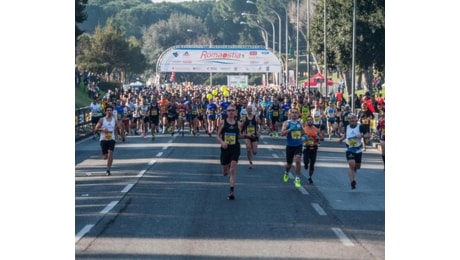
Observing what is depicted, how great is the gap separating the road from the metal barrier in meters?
13.4

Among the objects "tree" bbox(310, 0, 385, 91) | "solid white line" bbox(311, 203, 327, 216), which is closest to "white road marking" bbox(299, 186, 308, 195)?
"solid white line" bbox(311, 203, 327, 216)

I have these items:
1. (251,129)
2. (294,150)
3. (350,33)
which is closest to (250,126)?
(251,129)

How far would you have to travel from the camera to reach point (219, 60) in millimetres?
75812

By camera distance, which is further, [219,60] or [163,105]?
[219,60]

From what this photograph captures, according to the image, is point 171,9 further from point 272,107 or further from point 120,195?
point 120,195

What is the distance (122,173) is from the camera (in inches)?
974

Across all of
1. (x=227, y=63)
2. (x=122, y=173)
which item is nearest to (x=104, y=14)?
(x=227, y=63)

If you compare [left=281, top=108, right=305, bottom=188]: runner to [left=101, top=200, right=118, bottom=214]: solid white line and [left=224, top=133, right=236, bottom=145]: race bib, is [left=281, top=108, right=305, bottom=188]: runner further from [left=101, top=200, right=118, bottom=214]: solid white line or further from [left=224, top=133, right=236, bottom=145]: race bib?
[left=101, top=200, right=118, bottom=214]: solid white line

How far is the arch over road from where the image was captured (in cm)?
7394

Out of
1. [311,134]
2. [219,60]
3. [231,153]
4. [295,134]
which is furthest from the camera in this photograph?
[219,60]

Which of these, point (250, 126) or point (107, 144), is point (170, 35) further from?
point (107, 144)

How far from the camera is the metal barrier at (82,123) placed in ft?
139

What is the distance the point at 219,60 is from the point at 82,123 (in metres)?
32.3

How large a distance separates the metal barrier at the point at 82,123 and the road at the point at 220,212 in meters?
13.4
